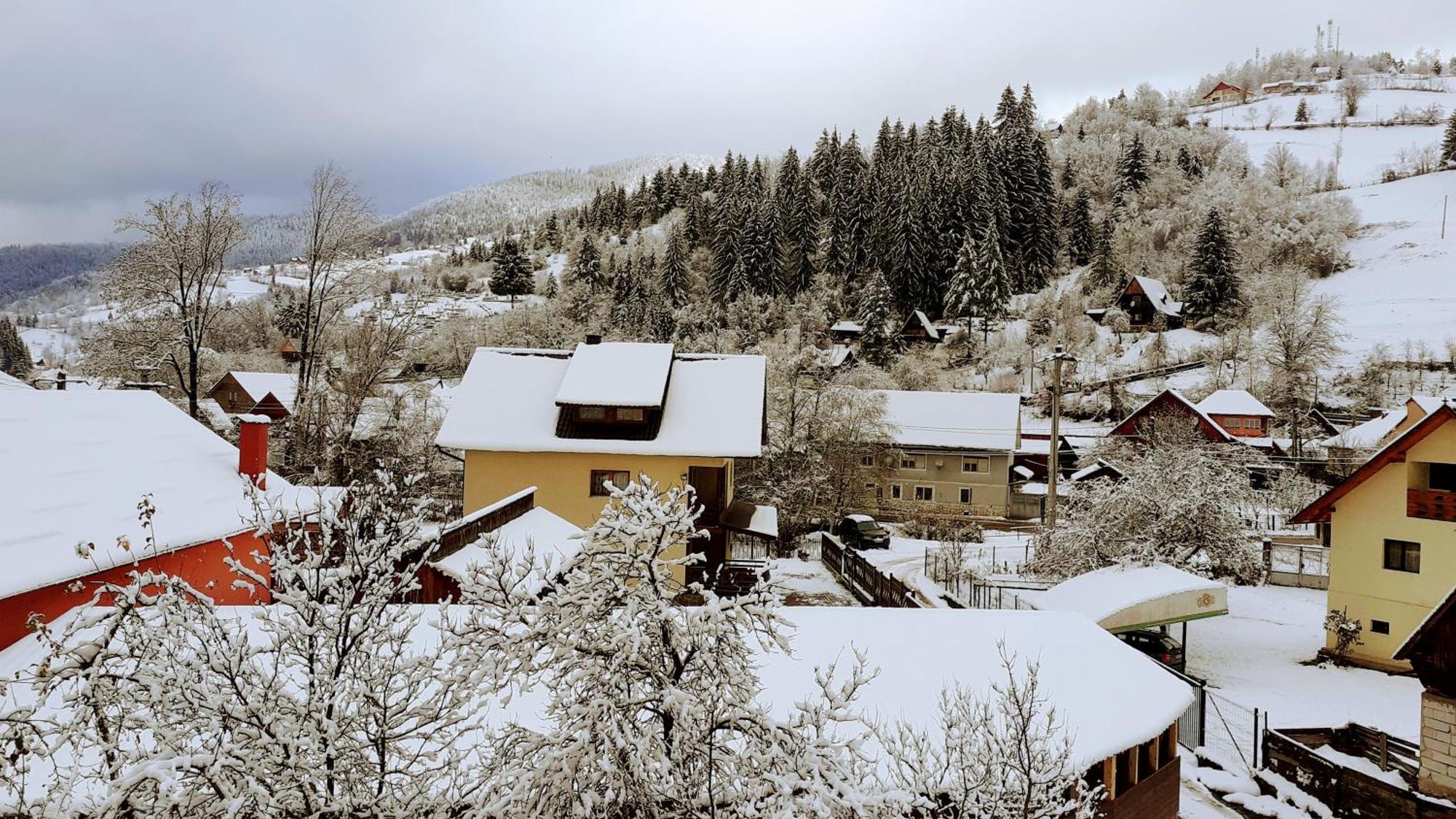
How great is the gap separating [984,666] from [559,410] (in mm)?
16171

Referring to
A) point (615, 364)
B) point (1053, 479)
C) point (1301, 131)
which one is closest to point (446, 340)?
point (615, 364)

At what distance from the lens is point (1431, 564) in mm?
18688

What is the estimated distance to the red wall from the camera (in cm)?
827

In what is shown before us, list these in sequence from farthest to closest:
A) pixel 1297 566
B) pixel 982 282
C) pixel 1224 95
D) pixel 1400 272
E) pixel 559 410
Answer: pixel 1224 95, pixel 1400 272, pixel 982 282, pixel 1297 566, pixel 559 410

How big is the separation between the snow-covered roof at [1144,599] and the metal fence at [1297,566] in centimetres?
1292

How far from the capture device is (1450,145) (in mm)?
87812

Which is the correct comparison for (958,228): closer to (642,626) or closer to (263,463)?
(263,463)

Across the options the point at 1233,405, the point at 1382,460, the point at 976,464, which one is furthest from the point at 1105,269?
the point at 1382,460

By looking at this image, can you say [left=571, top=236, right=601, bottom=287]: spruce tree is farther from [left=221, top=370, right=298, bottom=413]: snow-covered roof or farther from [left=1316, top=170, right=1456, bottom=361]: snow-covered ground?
[left=1316, top=170, right=1456, bottom=361]: snow-covered ground

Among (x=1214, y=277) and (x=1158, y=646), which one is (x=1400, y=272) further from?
(x=1158, y=646)

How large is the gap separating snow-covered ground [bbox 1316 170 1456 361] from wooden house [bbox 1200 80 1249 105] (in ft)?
194

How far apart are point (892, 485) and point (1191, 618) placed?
2606 centimetres

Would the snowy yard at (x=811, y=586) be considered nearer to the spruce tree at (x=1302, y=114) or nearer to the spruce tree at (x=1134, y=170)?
the spruce tree at (x=1134, y=170)

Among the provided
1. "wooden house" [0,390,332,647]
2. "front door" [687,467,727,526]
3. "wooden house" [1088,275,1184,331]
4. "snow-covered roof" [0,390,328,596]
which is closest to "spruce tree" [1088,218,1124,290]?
"wooden house" [1088,275,1184,331]
